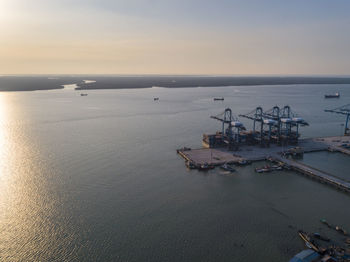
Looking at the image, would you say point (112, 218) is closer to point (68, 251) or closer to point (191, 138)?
point (68, 251)

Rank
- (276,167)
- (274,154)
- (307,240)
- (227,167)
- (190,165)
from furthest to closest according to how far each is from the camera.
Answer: (274,154) → (190,165) → (276,167) → (227,167) → (307,240)

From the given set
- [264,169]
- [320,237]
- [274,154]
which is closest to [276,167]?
[264,169]

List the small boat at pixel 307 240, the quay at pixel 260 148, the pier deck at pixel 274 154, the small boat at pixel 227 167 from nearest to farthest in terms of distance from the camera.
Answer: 1. the small boat at pixel 307 240
2. the pier deck at pixel 274 154
3. the small boat at pixel 227 167
4. the quay at pixel 260 148

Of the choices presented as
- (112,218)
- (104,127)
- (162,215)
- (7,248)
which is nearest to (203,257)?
(162,215)

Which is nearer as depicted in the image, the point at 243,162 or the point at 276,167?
the point at 276,167

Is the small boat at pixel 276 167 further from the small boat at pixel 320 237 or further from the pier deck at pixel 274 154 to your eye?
the small boat at pixel 320 237

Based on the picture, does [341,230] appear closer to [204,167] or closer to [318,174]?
[318,174]

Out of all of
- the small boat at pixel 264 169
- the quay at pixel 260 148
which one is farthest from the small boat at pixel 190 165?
the small boat at pixel 264 169

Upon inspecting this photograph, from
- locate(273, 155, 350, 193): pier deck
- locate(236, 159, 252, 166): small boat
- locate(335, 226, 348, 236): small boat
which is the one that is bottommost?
locate(335, 226, 348, 236): small boat

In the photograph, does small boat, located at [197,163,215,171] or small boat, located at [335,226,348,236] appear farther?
small boat, located at [197,163,215,171]

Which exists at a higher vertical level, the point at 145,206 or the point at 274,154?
the point at 274,154

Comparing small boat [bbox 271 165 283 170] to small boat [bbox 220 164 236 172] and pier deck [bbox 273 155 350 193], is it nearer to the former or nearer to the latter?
pier deck [bbox 273 155 350 193]

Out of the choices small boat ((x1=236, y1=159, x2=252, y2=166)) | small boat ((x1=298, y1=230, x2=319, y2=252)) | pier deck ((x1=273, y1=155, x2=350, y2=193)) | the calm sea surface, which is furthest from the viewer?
small boat ((x1=236, y1=159, x2=252, y2=166))

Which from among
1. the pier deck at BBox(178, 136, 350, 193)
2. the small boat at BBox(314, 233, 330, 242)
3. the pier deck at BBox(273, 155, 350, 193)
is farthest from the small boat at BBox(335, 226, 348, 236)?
the pier deck at BBox(178, 136, 350, 193)
